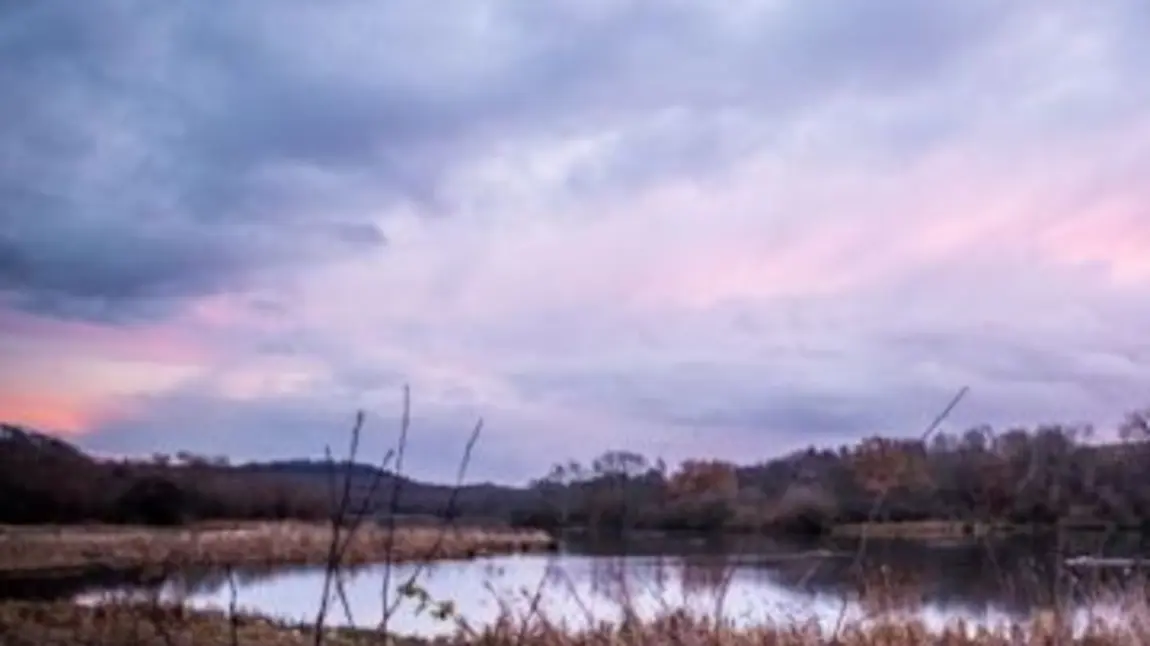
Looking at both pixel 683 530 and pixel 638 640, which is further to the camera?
pixel 683 530

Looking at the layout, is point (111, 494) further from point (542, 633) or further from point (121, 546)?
point (542, 633)

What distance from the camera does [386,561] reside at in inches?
70.4

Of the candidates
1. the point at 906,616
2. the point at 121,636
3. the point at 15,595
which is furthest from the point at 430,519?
the point at 15,595

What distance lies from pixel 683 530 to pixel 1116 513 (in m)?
25.2

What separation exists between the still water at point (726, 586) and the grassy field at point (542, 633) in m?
0.12

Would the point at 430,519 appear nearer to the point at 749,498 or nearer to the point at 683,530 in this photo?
the point at 749,498

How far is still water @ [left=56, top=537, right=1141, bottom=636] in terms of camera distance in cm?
359

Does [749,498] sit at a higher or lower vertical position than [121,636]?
higher

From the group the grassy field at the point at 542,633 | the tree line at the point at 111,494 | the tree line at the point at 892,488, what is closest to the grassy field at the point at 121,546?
the tree line at the point at 111,494

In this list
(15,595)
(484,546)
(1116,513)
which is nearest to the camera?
(15,595)

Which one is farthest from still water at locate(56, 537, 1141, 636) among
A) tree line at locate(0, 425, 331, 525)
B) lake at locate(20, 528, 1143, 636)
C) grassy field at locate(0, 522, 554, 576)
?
tree line at locate(0, 425, 331, 525)

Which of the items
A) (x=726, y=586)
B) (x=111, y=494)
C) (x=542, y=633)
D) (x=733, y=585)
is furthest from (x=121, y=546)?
(x=726, y=586)

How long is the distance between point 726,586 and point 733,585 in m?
12.8

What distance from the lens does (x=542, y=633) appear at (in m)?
6.57
